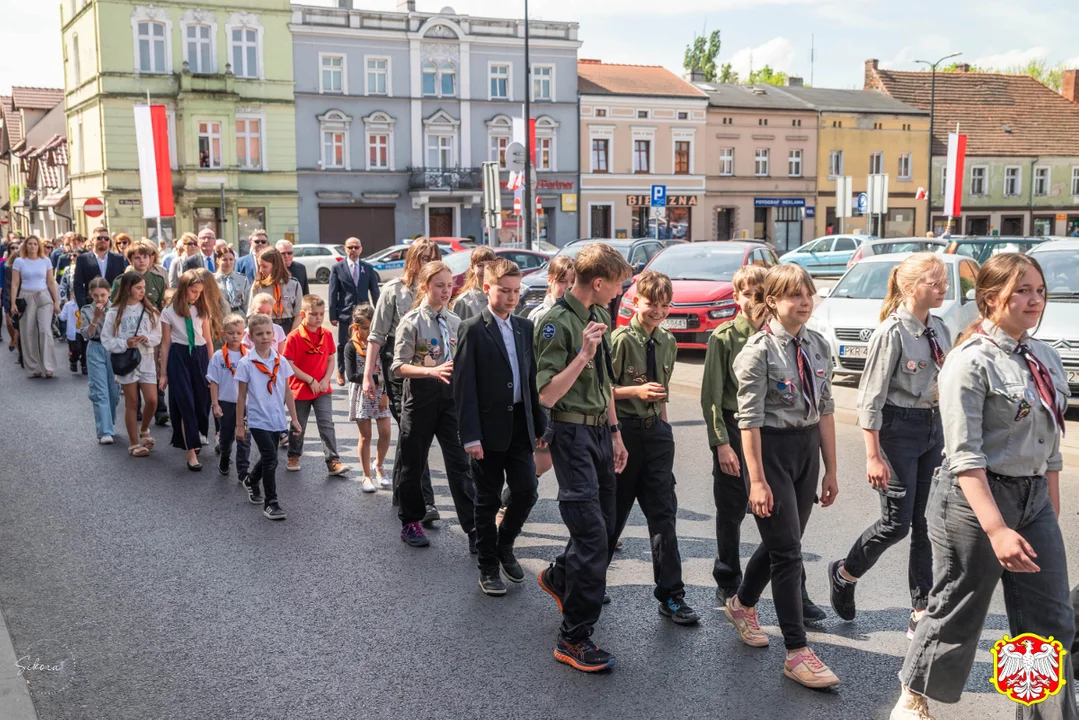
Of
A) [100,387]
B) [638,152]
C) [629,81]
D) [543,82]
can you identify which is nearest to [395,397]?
[100,387]

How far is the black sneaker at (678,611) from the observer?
17.5 feet

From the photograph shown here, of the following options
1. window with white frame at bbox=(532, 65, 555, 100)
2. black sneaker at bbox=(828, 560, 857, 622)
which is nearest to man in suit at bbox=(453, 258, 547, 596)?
black sneaker at bbox=(828, 560, 857, 622)

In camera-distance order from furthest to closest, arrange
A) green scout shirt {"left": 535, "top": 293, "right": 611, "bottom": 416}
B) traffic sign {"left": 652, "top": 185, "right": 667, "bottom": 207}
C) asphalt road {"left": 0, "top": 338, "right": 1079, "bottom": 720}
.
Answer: traffic sign {"left": 652, "top": 185, "right": 667, "bottom": 207} → green scout shirt {"left": 535, "top": 293, "right": 611, "bottom": 416} → asphalt road {"left": 0, "top": 338, "right": 1079, "bottom": 720}

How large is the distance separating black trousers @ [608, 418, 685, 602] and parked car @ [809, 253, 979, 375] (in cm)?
759

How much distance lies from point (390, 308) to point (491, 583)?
248cm

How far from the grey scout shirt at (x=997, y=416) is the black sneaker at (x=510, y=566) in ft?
9.73

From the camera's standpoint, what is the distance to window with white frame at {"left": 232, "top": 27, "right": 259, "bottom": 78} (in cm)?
4588

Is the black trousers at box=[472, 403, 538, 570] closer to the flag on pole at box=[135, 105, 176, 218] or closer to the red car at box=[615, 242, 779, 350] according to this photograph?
the red car at box=[615, 242, 779, 350]

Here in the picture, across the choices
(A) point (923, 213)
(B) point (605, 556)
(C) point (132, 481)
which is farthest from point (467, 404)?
(A) point (923, 213)

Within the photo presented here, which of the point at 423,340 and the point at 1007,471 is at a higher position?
the point at 423,340

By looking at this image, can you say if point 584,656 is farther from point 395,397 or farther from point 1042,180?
point 1042,180

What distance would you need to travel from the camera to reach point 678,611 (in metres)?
5.35

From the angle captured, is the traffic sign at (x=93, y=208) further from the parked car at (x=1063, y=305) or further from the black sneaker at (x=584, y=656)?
the black sneaker at (x=584, y=656)

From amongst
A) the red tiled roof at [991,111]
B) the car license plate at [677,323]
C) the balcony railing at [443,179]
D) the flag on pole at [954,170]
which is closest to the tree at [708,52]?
the red tiled roof at [991,111]
